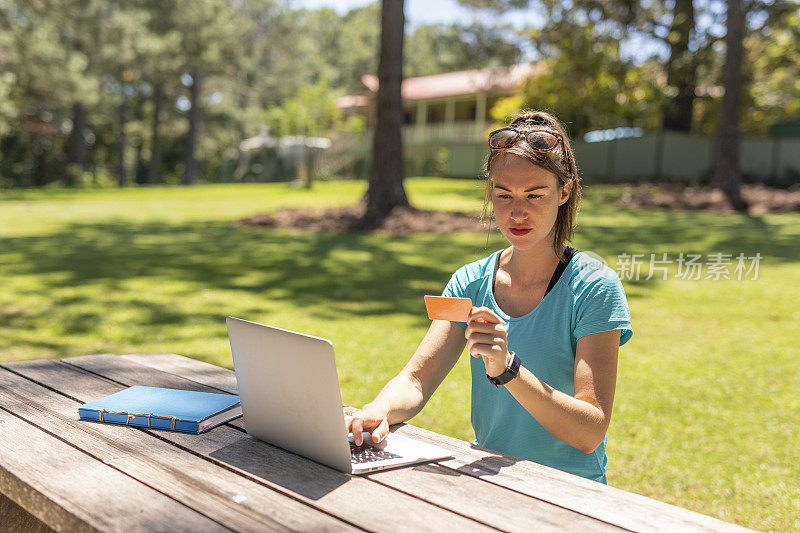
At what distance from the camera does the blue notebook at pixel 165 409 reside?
217cm

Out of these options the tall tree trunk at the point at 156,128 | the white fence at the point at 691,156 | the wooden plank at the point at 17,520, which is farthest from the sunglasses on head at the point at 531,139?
the tall tree trunk at the point at 156,128

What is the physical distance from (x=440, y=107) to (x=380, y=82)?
3135 cm

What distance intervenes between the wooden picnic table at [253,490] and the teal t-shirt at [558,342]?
333 millimetres

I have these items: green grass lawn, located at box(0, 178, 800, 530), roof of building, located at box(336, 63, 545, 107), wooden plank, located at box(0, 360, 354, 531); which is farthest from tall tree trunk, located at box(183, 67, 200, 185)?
wooden plank, located at box(0, 360, 354, 531)

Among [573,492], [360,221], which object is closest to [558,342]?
[573,492]

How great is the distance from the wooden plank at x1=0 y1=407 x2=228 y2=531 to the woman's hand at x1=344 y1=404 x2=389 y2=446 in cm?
56

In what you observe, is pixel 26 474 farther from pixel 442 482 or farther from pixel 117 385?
pixel 442 482

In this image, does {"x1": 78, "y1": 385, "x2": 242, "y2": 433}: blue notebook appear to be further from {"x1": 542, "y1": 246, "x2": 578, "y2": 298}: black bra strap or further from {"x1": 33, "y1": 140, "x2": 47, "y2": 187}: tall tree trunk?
Result: {"x1": 33, "y1": 140, "x2": 47, "y2": 187}: tall tree trunk

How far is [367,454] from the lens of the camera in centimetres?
202

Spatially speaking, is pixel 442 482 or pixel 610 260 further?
pixel 610 260


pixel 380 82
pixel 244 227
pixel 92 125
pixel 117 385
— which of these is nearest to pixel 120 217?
pixel 244 227

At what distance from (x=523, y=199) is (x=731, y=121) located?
1661 centimetres

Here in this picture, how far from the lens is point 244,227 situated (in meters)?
14.4

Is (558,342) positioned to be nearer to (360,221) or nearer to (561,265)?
(561,265)
